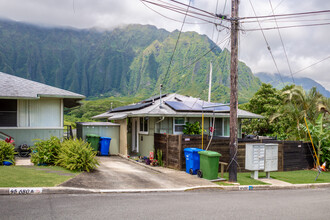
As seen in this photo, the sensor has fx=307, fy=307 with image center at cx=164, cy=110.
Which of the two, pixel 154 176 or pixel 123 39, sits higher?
pixel 123 39

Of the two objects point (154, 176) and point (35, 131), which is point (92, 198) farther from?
point (35, 131)

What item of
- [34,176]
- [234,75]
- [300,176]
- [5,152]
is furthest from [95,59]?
[34,176]

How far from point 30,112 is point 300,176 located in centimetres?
1352

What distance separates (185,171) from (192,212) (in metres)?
6.55

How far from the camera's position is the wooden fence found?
13.6 m

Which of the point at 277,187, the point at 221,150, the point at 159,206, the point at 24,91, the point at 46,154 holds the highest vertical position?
the point at 24,91

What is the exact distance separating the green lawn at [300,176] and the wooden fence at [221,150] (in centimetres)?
61

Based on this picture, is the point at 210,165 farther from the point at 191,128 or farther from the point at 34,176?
the point at 34,176

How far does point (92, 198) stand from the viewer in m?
7.95

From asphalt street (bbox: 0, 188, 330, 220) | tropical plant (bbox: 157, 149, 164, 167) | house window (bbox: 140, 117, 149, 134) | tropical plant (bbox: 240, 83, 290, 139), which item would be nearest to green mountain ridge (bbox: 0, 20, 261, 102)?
tropical plant (bbox: 240, 83, 290, 139)

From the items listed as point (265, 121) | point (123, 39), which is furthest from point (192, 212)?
point (123, 39)

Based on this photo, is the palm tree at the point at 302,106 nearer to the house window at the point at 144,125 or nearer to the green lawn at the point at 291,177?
the green lawn at the point at 291,177

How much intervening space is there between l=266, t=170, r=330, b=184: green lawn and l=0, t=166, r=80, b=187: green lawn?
29.4 feet

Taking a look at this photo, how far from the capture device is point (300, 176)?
573 inches
